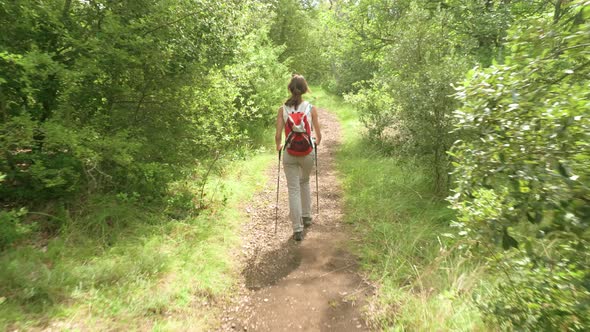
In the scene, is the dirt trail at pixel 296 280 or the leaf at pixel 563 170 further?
the dirt trail at pixel 296 280

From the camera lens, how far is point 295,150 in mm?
4562

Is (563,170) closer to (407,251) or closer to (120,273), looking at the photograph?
(407,251)

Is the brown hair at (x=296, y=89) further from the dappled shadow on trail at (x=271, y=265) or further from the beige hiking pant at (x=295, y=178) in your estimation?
the dappled shadow on trail at (x=271, y=265)

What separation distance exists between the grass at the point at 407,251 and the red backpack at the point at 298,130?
1.62 m

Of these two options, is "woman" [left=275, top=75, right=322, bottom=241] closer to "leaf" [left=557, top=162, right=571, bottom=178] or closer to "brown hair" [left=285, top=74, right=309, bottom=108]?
"brown hair" [left=285, top=74, right=309, bottom=108]

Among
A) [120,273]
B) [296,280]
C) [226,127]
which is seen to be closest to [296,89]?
[226,127]

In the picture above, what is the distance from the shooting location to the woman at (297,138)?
4.52 meters

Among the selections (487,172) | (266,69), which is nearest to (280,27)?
(266,69)

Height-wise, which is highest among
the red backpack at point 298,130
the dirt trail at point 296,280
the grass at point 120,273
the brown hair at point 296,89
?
the brown hair at point 296,89

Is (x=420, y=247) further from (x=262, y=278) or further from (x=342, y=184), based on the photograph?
(x=342, y=184)

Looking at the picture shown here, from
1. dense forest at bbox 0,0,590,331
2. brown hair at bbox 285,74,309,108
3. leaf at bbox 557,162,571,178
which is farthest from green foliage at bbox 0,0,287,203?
leaf at bbox 557,162,571,178

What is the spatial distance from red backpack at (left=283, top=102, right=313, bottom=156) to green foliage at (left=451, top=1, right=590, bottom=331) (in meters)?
2.52

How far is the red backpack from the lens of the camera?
449 centimetres

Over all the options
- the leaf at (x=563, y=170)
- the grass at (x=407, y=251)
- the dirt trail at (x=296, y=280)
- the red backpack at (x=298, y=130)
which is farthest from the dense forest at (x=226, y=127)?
the red backpack at (x=298, y=130)
